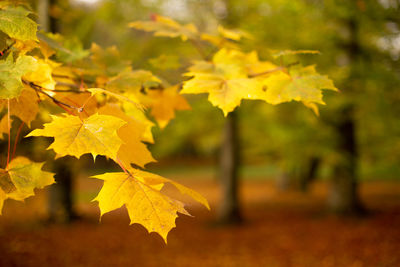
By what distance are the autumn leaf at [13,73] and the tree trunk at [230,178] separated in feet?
25.2

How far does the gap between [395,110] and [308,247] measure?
3.37 meters

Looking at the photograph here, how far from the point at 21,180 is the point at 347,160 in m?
7.56

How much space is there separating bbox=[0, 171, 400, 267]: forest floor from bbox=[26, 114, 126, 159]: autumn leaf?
4655 mm

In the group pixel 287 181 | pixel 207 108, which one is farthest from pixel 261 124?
pixel 287 181

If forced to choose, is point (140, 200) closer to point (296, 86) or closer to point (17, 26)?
point (17, 26)

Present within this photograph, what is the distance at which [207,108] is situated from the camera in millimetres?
8602

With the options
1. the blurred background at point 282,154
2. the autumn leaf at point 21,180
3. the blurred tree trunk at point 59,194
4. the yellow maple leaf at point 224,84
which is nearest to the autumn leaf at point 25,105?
the autumn leaf at point 21,180

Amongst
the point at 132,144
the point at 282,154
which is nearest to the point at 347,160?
the point at 282,154

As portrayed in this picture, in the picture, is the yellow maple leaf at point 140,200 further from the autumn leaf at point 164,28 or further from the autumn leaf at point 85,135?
the autumn leaf at point 164,28

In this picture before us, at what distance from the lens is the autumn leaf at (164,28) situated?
74.2 inches

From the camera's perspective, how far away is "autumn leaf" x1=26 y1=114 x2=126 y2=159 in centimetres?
96

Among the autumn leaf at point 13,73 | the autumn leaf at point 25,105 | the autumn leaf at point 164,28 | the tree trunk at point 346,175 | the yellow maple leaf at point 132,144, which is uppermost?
the autumn leaf at point 164,28

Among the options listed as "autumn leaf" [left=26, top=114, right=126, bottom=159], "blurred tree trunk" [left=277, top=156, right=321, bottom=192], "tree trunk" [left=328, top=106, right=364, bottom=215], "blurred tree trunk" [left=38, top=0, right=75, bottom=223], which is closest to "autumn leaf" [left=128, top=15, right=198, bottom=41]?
"autumn leaf" [left=26, top=114, right=126, bottom=159]

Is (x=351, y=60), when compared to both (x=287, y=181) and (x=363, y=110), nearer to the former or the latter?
(x=363, y=110)
